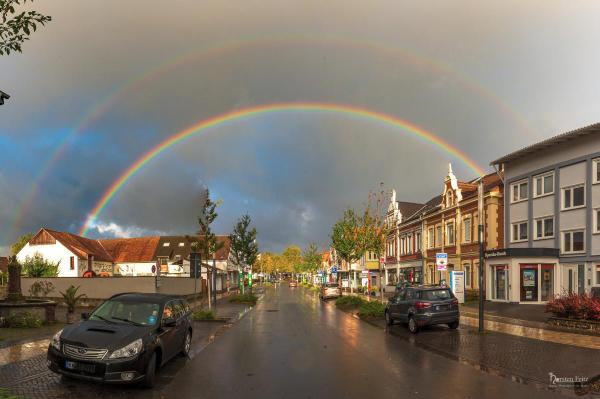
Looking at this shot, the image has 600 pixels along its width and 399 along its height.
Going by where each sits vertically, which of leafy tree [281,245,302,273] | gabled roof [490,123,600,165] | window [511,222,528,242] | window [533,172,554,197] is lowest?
leafy tree [281,245,302,273]

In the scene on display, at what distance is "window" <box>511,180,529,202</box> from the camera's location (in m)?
36.7

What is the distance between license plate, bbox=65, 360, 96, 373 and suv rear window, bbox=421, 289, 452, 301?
1289cm

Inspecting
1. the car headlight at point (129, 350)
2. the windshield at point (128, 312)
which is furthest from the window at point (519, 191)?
the car headlight at point (129, 350)

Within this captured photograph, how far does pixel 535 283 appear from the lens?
3309 centimetres

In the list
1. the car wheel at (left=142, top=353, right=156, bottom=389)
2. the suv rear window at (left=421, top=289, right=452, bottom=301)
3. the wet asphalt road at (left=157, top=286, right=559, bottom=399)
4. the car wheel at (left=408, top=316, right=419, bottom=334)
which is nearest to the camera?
the wet asphalt road at (left=157, top=286, right=559, bottom=399)

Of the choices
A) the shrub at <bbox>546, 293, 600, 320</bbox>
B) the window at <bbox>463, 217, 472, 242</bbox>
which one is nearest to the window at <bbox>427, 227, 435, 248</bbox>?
the window at <bbox>463, 217, 472, 242</bbox>

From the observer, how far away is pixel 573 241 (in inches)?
1260

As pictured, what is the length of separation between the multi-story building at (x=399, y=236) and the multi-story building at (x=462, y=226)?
3.92 m

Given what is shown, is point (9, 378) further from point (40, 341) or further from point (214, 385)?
point (40, 341)

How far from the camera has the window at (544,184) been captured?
3409cm

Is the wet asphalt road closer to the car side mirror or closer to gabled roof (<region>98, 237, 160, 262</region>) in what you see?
the car side mirror

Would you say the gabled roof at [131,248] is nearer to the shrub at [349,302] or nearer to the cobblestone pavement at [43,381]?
the shrub at [349,302]

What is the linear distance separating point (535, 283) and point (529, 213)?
17.2 feet

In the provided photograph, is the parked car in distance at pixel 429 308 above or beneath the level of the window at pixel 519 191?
beneath
